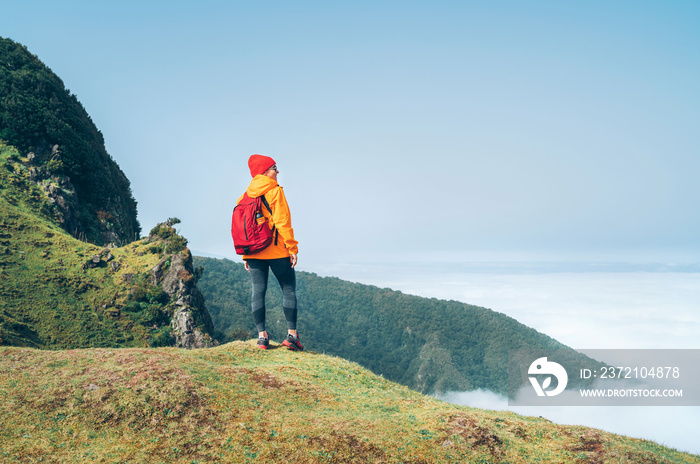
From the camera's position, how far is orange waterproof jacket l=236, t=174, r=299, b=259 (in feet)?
35.8

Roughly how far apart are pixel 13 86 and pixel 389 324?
372ft

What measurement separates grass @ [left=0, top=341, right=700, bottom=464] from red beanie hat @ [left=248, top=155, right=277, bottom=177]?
5053 millimetres

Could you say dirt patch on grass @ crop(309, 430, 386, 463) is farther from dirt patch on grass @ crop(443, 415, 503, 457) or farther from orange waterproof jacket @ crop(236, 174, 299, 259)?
orange waterproof jacket @ crop(236, 174, 299, 259)

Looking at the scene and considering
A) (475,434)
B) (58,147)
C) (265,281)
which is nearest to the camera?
(475,434)

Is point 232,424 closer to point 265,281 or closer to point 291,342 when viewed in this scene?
point 265,281

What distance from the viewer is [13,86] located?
1547 inches

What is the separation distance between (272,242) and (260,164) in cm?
214

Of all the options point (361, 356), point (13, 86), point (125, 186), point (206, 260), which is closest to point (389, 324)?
point (361, 356)

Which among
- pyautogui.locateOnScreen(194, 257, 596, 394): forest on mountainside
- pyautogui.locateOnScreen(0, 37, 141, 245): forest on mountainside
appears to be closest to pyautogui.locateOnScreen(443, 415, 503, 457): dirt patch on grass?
pyautogui.locateOnScreen(0, 37, 141, 245): forest on mountainside

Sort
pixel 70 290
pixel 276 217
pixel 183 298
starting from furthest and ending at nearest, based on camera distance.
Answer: pixel 183 298
pixel 70 290
pixel 276 217

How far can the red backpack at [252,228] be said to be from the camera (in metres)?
11.0

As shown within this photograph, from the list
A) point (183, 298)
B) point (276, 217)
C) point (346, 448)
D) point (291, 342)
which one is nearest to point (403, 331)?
point (183, 298)

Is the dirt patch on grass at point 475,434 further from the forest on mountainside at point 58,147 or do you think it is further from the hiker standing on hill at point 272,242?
the forest on mountainside at point 58,147

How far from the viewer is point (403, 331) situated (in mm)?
132500
